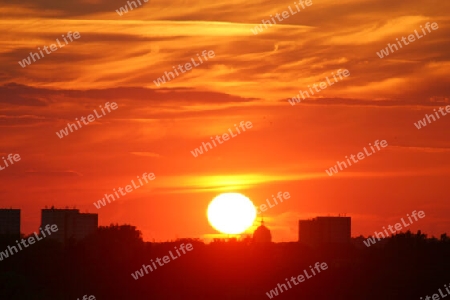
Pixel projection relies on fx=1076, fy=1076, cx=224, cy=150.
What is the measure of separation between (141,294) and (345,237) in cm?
8651

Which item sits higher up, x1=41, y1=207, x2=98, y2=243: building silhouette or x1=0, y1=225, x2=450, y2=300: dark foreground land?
x1=41, y1=207, x2=98, y2=243: building silhouette

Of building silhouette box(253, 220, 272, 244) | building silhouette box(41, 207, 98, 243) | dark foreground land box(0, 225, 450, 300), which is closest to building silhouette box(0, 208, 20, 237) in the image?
building silhouette box(41, 207, 98, 243)

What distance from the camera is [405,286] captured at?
88000 mm

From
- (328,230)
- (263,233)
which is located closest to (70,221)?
(263,233)

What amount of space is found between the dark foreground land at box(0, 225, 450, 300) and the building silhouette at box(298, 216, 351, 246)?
4808cm

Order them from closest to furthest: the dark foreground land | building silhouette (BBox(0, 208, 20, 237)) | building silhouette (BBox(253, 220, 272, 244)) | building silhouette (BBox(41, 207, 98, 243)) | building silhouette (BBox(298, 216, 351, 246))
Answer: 1. the dark foreground land
2. building silhouette (BBox(0, 208, 20, 237))
3. building silhouette (BBox(41, 207, 98, 243))
4. building silhouette (BBox(298, 216, 351, 246))
5. building silhouette (BBox(253, 220, 272, 244))

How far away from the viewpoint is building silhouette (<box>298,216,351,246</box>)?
16638 centimetres

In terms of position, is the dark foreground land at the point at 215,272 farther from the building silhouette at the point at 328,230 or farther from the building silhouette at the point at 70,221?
the building silhouette at the point at 328,230

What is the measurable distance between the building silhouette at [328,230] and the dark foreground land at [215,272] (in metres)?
48.1

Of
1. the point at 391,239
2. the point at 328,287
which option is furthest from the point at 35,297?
the point at 391,239

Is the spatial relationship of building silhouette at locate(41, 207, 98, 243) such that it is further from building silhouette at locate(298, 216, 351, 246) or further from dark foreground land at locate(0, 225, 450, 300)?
dark foreground land at locate(0, 225, 450, 300)

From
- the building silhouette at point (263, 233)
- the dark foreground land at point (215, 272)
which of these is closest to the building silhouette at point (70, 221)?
the building silhouette at point (263, 233)

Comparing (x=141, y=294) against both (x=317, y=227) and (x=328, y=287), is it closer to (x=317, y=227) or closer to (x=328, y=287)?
(x=328, y=287)

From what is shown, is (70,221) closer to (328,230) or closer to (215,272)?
(328,230)
